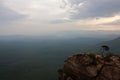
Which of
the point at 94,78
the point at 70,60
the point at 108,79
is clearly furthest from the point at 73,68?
the point at 108,79

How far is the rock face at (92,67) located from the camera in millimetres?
73119

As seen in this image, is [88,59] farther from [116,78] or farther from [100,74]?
[116,78]

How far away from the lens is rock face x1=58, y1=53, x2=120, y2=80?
7312 cm

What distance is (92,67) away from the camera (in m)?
76.4

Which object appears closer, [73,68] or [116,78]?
[116,78]

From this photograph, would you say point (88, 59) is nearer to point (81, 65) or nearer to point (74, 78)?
point (81, 65)

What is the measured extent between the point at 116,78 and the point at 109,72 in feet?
10.5

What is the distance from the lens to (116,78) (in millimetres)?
71125

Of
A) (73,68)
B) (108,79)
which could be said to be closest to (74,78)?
(73,68)

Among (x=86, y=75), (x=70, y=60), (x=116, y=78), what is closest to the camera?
(x=116, y=78)

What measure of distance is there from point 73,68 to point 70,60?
3634 millimetres

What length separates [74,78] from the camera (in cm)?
8000

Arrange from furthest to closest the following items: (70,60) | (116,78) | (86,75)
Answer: (70,60) → (86,75) → (116,78)

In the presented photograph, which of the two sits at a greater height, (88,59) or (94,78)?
(88,59)
